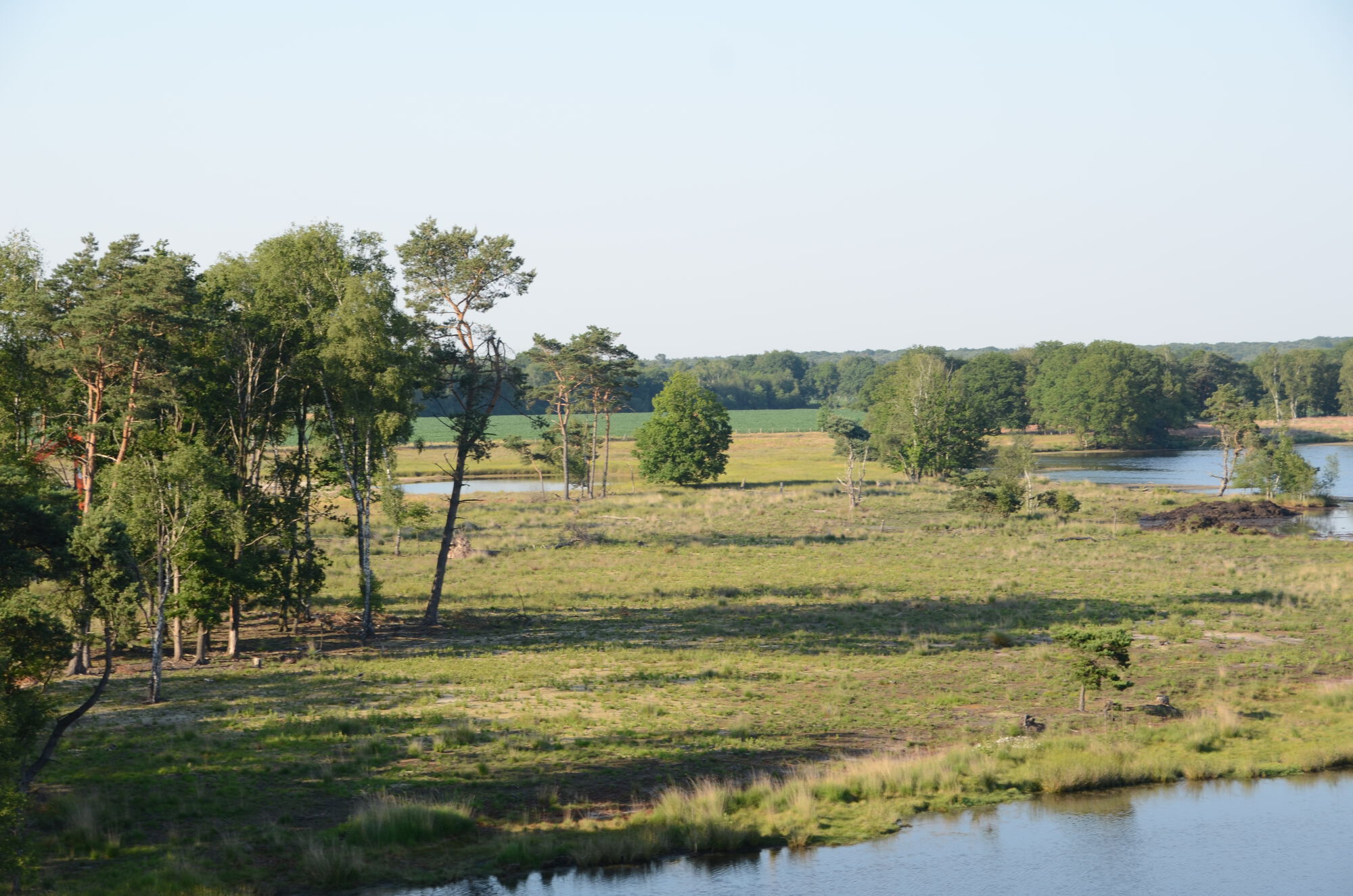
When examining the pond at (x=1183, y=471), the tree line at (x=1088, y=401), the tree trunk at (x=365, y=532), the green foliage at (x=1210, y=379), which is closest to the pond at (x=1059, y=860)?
the tree trunk at (x=365, y=532)

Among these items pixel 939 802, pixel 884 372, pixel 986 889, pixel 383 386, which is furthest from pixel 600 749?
pixel 884 372

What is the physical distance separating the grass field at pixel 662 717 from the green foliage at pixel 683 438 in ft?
143

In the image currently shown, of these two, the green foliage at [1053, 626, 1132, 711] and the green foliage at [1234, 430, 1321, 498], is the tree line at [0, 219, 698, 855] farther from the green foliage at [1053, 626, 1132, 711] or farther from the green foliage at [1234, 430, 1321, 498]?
the green foliage at [1234, 430, 1321, 498]

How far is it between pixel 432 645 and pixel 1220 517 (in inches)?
2066

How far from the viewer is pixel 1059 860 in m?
18.0

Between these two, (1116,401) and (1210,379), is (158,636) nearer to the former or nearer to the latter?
(1116,401)

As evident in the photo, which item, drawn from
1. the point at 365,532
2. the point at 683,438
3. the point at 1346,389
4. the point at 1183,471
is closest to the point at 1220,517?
the point at 1183,471

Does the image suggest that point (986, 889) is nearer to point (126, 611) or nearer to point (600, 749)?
point (600, 749)

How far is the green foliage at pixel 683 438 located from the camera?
93.1 m

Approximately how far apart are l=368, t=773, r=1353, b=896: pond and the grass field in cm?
45

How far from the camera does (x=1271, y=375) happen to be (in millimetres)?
169250

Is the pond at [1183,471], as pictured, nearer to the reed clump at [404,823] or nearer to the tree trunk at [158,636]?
the reed clump at [404,823]

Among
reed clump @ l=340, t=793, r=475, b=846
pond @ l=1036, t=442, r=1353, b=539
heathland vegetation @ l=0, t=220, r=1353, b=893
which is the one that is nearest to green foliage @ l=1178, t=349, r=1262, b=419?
pond @ l=1036, t=442, r=1353, b=539

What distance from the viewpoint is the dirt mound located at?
202ft
